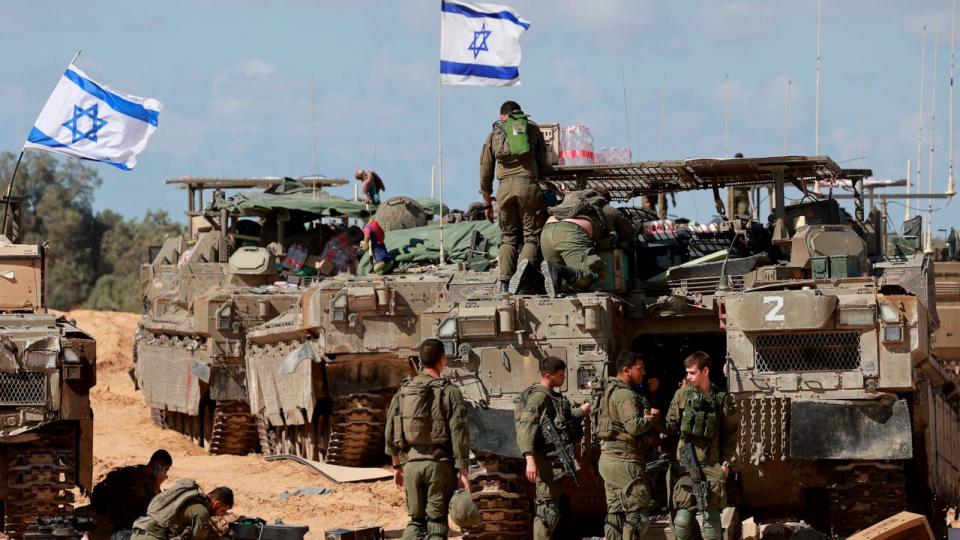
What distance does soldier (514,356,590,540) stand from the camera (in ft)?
46.6

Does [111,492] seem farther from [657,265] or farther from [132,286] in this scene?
[132,286]

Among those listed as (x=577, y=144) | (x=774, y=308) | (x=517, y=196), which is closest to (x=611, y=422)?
(x=774, y=308)

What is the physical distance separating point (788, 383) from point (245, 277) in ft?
44.3

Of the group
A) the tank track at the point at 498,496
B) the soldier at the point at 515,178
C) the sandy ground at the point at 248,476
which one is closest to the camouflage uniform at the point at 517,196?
the soldier at the point at 515,178

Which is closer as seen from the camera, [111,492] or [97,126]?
[111,492]

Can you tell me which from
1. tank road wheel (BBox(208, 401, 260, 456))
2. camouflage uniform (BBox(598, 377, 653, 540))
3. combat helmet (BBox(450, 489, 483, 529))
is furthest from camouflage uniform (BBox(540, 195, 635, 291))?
tank road wheel (BBox(208, 401, 260, 456))

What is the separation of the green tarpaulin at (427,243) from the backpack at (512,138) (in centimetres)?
632

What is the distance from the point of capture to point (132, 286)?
2393 inches

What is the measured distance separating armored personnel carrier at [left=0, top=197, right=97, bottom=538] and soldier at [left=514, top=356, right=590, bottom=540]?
445cm

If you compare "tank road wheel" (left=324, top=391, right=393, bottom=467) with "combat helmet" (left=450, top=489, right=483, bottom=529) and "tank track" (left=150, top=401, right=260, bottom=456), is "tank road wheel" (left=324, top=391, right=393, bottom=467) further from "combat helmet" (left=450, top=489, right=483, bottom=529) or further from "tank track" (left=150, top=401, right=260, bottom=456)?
"combat helmet" (left=450, top=489, right=483, bottom=529)

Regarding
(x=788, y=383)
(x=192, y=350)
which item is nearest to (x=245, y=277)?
(x=192, y=350)

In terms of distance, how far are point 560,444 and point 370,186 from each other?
16.5 meters

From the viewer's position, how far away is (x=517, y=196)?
17578 millimetres

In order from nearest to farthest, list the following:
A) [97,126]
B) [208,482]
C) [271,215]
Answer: [208,482]
[97,126]
[271,215]
